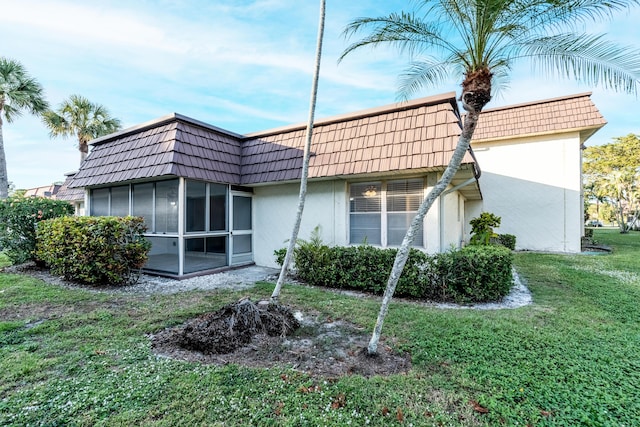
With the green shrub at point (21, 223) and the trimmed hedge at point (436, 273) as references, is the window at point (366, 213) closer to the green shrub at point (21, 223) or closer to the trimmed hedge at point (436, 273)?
the trimmed hedge at point (436, 273)

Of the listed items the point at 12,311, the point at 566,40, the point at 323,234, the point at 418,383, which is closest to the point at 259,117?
the point at 323,234

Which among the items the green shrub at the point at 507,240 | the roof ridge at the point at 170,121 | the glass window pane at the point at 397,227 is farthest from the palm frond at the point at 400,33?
the green shrub at the point at 507,240

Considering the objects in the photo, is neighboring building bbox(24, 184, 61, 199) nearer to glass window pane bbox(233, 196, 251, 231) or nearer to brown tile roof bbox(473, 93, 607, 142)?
glass window pane bbox(233, 196, 251, 231)

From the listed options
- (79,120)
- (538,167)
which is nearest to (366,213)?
(538,167)

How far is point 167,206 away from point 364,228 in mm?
5291

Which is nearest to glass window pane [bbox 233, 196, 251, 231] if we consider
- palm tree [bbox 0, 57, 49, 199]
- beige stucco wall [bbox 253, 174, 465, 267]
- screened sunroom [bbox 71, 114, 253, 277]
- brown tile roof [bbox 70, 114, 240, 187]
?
screened sunroom [bbox 71, 114, 253, 277]

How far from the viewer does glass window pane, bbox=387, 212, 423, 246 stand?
6.52 meters

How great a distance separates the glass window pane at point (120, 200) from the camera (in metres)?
8.33

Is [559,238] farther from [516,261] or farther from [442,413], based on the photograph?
[442,413]

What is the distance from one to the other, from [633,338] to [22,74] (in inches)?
836

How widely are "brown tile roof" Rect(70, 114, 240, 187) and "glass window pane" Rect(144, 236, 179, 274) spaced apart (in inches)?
85.7

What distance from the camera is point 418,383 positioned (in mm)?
2586

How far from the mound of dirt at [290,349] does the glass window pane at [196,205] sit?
3.99 meters

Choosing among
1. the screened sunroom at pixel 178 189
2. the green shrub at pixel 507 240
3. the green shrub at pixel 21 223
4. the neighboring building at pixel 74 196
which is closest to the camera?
the screened sunroom at pixel 178 189
